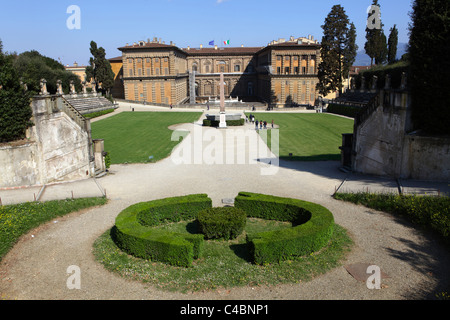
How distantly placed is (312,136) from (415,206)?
2400cm

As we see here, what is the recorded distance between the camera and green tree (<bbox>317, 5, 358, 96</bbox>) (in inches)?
2414

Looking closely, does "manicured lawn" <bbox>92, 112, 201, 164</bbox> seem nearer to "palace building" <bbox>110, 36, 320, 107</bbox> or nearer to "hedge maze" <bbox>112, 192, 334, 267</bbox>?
"hedge maze" <bbox>112, 192, 334, 267</bbox>

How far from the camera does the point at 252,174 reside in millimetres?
22562

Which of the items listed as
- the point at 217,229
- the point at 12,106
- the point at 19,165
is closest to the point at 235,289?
the point at 217,229

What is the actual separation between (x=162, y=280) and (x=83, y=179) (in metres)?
13.8

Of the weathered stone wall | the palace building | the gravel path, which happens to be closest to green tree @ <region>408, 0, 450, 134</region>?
the gravel path

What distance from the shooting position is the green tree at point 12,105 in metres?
18.0

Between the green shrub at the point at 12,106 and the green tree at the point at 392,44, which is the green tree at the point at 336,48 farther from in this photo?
the green shrub at the point at 12,106

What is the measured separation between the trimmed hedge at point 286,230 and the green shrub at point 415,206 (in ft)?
10.7

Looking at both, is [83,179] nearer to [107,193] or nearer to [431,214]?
[107,193]

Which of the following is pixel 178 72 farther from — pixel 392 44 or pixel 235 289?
pixel 235 289

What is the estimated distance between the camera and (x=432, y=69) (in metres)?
18.1

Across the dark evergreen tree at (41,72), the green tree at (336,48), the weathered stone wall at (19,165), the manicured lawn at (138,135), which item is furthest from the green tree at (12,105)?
the green tree at (336,48)
